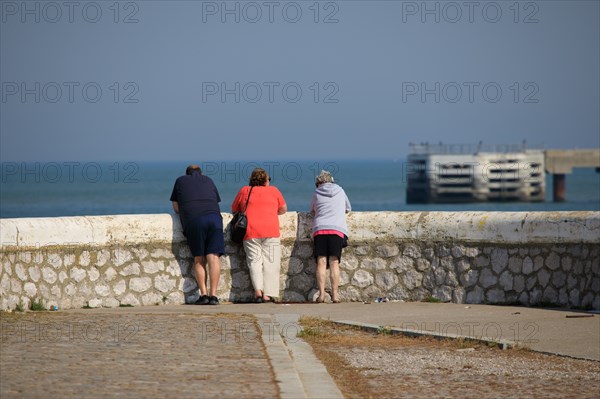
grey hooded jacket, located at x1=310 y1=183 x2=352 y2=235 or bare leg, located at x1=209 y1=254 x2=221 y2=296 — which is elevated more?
grey hooded jacket, located at x1=310 y1=183 x2=352 y2=235

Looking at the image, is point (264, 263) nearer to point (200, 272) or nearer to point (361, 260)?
point (200, 272)

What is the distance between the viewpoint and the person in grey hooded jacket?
11656 millimetres

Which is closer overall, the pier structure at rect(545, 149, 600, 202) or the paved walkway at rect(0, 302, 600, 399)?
the paved walkway at rect(0, 302, 600, 399)

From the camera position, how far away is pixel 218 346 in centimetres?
818

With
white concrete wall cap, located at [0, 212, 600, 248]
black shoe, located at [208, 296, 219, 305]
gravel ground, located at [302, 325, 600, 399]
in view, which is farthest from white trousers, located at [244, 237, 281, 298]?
gravel ground, located at [302, 325, 600, 399]

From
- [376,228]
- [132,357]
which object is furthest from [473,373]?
[376,228]

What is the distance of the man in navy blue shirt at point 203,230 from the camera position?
37.5 ft

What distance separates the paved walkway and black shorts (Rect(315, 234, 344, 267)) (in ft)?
1.89

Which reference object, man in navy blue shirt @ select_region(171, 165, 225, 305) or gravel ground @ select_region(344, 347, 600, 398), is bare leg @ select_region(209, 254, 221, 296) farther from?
gravel ground @ select_region(344, 347, 600, 398)

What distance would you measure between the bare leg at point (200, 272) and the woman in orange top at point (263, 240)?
51cm

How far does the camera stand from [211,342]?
27.5 feet

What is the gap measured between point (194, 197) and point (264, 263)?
3.46 ft

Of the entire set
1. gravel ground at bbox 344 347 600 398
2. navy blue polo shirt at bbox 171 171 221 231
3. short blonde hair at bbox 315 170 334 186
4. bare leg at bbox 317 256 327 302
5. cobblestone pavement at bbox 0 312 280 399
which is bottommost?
gravel ground at bbox 344 347 600 398

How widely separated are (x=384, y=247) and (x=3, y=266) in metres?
4.14
